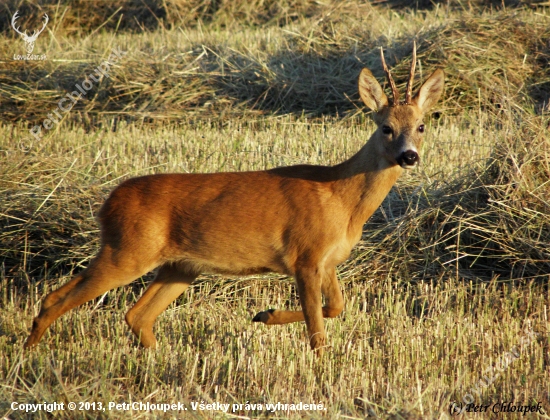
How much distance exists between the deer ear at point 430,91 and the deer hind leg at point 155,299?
2042 mm

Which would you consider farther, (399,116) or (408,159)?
(399,116)

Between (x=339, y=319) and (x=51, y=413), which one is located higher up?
(x=339, y=319)

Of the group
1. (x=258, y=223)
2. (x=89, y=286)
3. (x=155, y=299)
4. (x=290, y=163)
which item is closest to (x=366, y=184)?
(x=258, y=223)

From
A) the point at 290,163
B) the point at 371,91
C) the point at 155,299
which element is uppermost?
the point at 290,163

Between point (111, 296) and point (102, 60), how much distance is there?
19.6 ft

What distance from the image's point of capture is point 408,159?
509cm

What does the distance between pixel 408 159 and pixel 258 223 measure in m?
1.11

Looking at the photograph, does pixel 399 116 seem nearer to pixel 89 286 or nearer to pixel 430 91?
pixel 430 91

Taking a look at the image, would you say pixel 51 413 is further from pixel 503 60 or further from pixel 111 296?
pixel 503 60

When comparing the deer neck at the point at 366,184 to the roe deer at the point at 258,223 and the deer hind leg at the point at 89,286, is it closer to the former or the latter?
the roe deer at the point at 258,223

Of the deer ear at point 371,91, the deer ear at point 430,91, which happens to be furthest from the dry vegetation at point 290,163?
the deer ear at point 371,91

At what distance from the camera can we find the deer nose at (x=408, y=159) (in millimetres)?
5074

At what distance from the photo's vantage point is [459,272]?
6.73 m

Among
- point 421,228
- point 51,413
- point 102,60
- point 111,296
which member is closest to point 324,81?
point 102,60
